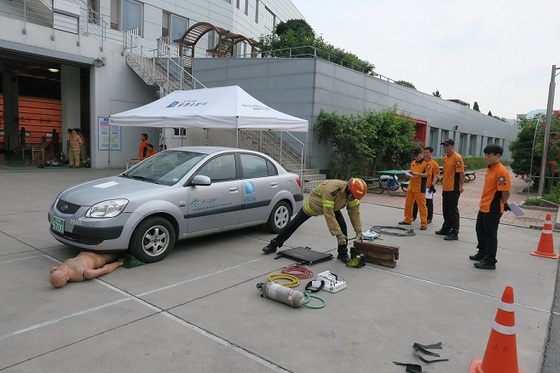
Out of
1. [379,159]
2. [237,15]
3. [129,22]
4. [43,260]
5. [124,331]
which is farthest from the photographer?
[237,15]

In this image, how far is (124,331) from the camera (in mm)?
3613

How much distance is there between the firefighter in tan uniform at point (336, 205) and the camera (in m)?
5.38

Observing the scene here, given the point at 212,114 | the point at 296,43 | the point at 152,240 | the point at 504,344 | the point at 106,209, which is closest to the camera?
the point at 504,344

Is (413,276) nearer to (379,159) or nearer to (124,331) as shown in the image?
(124,331)

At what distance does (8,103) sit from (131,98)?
27.1ft

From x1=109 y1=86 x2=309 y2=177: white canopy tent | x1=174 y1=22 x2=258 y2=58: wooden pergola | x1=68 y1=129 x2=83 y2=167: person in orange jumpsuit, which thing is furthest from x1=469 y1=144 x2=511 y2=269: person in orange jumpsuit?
x1=68 y1=129 x2=83 y2=167: person in orange jumpsuit

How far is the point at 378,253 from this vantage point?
5.86m

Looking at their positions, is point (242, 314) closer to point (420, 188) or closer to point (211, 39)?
point (420, 188)

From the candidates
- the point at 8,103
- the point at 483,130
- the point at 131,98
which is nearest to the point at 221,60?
the point at 131,98

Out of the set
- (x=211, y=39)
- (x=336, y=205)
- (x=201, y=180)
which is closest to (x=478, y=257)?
(x=336, y=205)

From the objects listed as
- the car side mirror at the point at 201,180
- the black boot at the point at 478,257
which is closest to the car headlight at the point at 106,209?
the car side mirror at the point at 201,180

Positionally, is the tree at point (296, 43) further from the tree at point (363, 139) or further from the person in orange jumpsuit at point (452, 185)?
the person in orange jumpsuit at point (452, 185)

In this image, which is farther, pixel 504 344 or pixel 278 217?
pixel 278 217

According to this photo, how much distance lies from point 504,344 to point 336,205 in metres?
2.90
